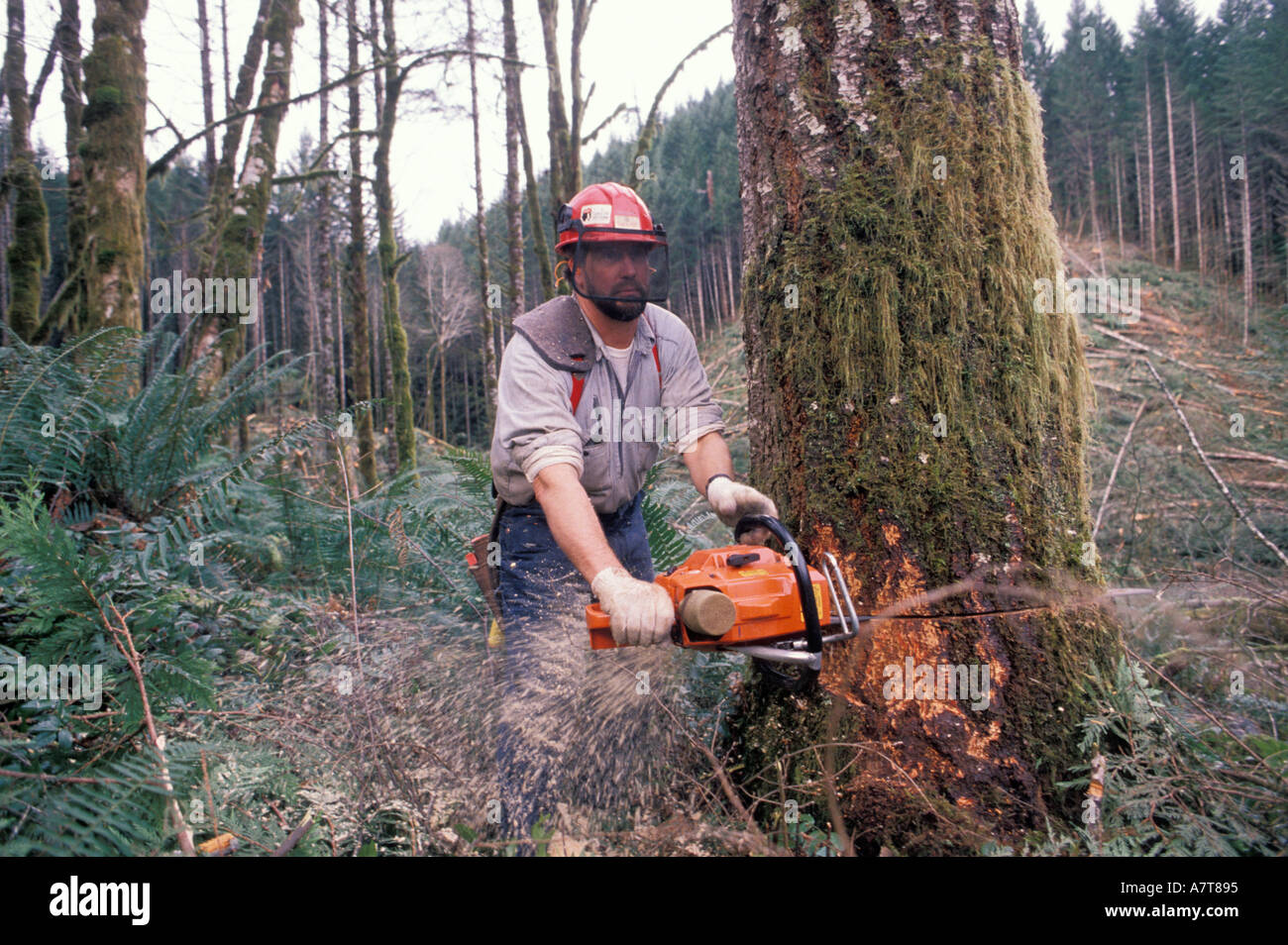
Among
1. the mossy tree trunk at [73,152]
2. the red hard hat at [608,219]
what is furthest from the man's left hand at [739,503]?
the mossy tree trunk at [73,152]

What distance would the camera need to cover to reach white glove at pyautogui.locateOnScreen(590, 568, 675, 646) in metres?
1.87

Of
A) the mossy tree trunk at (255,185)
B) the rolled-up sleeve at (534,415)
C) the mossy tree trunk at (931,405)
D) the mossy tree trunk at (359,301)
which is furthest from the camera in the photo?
the mossy tree trunk at (359,301)

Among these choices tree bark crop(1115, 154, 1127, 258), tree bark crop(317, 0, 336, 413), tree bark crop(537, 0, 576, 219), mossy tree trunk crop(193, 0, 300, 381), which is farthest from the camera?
tree bark crop(1115, 154, 1127, 258)

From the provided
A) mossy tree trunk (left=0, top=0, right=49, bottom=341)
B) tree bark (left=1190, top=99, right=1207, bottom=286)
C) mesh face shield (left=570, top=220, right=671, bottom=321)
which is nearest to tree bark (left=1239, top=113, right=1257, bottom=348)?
tree bark (left=1190, top=99, right=1207, bottom=286)

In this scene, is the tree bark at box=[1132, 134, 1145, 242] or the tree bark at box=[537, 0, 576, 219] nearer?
the tree bark at box=[537, 0, 576, 219]

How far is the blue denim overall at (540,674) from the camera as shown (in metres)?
2.46

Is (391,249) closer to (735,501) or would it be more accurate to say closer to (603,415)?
(603,415)

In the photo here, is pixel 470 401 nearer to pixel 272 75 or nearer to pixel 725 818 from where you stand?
pixel 272 75

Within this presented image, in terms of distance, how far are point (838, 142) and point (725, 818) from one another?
2.08 m

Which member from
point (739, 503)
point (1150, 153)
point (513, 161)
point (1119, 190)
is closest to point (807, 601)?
point (739, 503)

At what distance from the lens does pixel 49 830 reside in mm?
1657

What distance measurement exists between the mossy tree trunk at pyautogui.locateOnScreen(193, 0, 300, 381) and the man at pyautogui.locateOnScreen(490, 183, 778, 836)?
251 inches

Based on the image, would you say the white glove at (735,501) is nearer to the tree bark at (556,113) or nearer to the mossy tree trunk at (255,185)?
the mossy tree trunk at (255,185)

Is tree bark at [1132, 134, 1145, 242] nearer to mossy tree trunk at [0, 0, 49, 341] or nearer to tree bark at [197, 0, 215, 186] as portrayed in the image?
tree bark at [197, 0, 215, 186]
